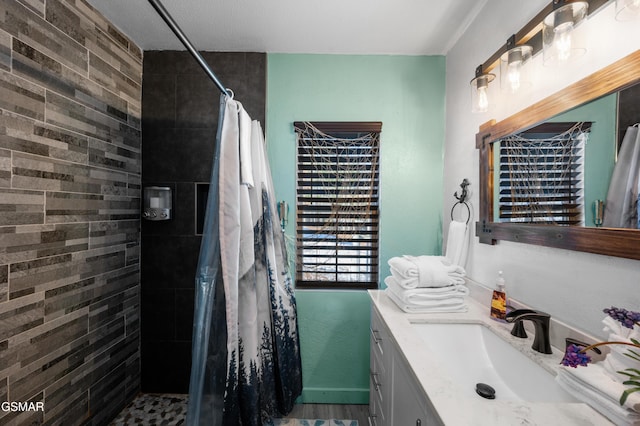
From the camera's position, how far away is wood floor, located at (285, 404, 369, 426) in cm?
179

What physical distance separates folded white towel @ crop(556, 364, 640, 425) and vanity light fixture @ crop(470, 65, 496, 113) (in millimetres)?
1158

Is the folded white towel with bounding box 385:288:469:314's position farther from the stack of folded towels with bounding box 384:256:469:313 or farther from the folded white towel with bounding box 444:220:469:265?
the folded white towel with bounding box 444:220:469:265

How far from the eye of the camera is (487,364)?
1.12 m

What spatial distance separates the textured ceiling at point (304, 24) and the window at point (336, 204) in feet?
1.79

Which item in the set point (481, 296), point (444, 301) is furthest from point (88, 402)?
point (481, 296)

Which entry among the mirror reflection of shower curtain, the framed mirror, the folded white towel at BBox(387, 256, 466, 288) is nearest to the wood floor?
the folded white towel at BBox(387, 256, 466, 288)

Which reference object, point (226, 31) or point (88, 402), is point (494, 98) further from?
point (88, 402)

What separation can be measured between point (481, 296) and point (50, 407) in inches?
87.0

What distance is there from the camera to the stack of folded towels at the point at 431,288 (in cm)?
132

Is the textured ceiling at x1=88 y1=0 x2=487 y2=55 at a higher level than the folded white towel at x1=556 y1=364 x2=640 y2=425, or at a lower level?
higher

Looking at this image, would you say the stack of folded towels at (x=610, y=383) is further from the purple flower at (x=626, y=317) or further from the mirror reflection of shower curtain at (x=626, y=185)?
the mirror reflection of shower curtain at (x=626, y=185)

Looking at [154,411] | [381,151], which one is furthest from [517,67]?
[154,411]

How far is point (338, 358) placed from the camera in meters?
1.93

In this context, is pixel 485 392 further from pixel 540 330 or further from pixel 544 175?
pixel 544 175
